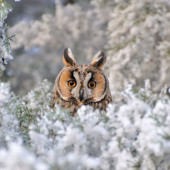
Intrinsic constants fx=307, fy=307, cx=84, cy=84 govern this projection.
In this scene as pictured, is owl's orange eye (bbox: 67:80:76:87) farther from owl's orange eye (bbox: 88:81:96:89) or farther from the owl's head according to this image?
owl's orange eye (bbox: 88:81:96:89)

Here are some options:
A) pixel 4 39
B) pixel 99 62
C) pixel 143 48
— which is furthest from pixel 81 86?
pixel 143 48

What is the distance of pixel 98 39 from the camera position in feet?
20.6

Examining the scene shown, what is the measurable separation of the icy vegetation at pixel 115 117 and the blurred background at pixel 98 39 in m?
0.02

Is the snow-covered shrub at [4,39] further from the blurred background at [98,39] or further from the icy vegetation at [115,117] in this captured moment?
the blurred background at [98,39]

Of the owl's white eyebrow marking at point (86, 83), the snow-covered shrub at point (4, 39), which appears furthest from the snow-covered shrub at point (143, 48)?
the snow-covered shrub at point (4, 39)

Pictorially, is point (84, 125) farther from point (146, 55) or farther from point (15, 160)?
point (146, 55)

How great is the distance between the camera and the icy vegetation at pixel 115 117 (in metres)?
1.33

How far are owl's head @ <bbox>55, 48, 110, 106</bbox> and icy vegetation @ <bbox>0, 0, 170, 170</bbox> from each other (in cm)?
26

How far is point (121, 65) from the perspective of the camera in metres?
4.22

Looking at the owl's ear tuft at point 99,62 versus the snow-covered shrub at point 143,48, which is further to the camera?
the snow-covered shrub at point 143,48

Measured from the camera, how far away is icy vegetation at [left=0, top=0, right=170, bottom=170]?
4.36 ft

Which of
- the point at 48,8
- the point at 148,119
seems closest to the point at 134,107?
the point at 148,119

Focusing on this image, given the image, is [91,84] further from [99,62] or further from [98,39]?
[98,39]

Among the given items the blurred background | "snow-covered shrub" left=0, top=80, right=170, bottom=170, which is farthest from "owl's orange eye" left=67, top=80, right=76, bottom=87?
"snow-covered shrub" left=0, top=80, right=170, bottom=170
